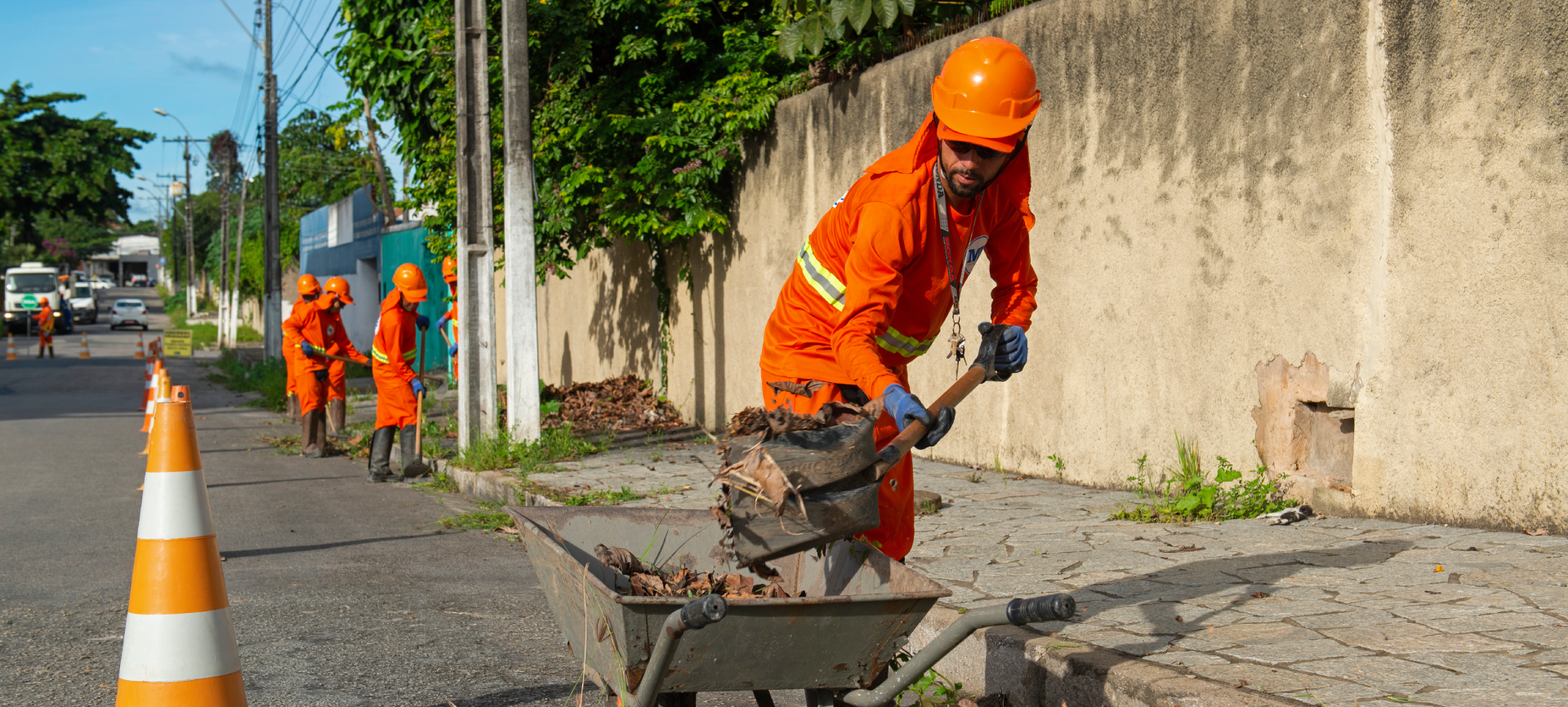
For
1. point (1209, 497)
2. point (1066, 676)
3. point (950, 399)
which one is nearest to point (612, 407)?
point (1209, 497)

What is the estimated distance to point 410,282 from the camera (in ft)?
31.3

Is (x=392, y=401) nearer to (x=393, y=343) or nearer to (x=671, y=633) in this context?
(x=393, y=343)

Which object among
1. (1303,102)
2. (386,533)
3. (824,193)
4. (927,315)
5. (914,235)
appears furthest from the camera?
(824,193)

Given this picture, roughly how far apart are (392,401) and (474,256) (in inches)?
56.2

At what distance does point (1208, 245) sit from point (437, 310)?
54.4ft

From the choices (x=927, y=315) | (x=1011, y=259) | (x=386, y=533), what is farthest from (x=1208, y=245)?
(x=386, y=533)

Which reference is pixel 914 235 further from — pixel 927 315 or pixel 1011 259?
pixel 1011 259

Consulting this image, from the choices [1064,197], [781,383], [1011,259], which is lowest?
[781,383]

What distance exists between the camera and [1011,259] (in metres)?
3.58

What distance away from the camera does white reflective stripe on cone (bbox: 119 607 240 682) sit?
9.17ft

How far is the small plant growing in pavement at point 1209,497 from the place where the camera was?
546cm

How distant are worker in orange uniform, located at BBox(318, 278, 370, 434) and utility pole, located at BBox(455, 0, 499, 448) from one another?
202 cm

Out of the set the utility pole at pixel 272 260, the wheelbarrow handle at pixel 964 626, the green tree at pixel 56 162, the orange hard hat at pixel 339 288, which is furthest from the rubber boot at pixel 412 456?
the green tree at pixel 56 162

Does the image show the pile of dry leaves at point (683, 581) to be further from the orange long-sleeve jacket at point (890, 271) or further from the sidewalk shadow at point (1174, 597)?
the sidewalk shadow at point (1174, 597)
